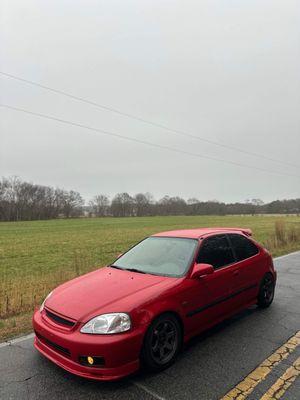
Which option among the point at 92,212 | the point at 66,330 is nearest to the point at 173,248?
the point at 66,330

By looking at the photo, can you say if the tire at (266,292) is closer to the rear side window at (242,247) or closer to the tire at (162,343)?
the rear side window at (242,247)

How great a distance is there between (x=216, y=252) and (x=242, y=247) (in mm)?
836

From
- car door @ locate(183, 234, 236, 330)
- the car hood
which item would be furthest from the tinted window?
the car hood

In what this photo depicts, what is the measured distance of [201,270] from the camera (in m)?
4.36

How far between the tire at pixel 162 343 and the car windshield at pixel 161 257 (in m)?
0.65

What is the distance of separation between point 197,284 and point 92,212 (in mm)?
127139

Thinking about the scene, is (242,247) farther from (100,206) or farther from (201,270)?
(100,206)

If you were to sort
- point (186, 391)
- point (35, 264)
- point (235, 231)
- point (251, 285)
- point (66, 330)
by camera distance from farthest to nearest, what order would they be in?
point (35, 264), point (235, 231), point (251, 285), point (66, 330), point (186, 391)

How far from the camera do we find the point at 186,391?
131 inches

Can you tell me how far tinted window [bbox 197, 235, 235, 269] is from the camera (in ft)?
15.9

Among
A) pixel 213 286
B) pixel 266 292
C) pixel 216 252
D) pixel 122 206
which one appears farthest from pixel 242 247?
pixel 122 206

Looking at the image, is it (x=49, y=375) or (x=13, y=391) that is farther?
(x=49, y=375)

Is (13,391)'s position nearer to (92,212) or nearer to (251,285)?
(251,285)

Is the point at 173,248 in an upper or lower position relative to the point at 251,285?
upper
